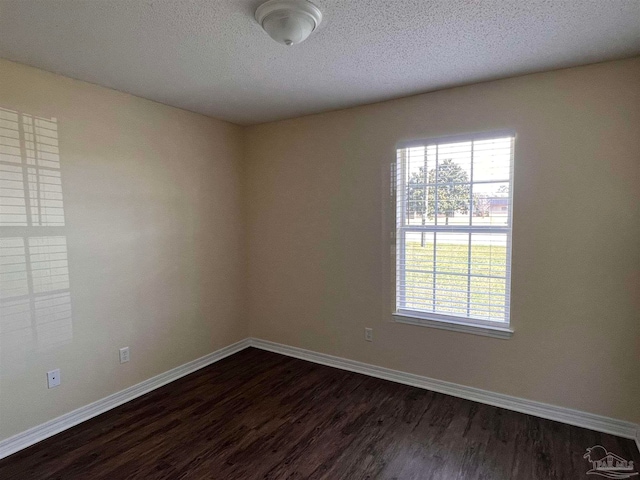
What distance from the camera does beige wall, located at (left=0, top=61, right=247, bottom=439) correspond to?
235 cm

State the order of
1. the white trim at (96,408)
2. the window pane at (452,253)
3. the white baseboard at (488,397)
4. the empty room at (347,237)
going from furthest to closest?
the window pane at (452,253), the white baseboard at (488,397), the white trim at (96,408), the empty room at (347,237)

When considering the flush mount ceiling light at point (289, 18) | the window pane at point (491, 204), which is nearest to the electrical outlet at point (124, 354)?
the flush mount ceiling light at point (289, 18)

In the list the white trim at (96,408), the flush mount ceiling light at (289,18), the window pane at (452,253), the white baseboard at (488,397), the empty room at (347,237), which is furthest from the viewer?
Answer: the window pane at (452,253)

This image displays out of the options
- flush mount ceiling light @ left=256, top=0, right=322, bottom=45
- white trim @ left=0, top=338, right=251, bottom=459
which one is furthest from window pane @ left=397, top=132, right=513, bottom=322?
white trim @ left=0, top=338, right=251, bottom=459

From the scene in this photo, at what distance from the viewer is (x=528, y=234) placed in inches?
101

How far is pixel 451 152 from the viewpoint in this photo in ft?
9.31

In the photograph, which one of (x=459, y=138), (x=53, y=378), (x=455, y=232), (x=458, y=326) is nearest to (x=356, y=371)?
(x=458, y=326)

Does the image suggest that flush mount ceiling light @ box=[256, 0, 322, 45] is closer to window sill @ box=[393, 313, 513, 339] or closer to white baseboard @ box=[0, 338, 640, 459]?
window sill @ box=[393, 313, 513, 339]

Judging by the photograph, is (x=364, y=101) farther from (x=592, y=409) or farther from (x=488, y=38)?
(x=592, y=409)

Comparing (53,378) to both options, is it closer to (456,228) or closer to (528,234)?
(456,228)

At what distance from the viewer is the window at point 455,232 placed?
8.84 ft

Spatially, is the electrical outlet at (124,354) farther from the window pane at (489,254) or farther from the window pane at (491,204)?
the window pane at (491,204)

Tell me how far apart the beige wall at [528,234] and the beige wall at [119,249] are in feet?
3.09

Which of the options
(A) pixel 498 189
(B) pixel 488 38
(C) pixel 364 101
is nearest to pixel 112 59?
(C) pixel 364 101
